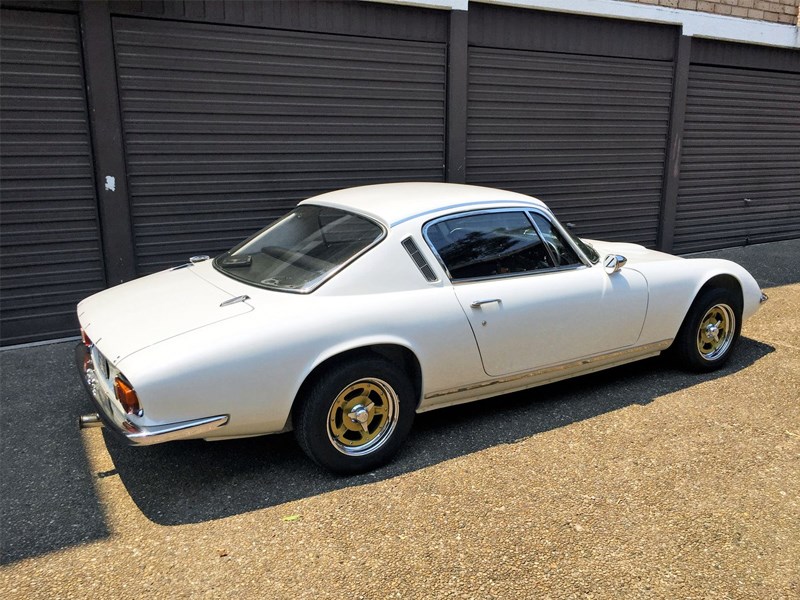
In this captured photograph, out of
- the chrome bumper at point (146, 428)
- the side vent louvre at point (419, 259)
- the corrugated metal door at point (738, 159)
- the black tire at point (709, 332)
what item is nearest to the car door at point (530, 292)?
the side vent louvre at point (419, 259)

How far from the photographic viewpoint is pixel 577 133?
8297 mm

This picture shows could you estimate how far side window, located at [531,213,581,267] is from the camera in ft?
13.8

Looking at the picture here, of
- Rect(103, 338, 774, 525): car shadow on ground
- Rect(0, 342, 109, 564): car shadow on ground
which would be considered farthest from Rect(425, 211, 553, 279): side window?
Rect(0, 342, 109, 564): car shadow on ground

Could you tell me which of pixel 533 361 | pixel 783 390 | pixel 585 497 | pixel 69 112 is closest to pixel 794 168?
pixel 783 390

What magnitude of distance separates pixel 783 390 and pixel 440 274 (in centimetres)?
261

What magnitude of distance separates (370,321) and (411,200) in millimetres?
925

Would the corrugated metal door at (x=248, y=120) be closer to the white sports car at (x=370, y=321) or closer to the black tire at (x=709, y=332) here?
the white sports car at (x=370, y=321)

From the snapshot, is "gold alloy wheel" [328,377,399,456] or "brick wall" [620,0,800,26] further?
"brick wall" [620,0,800,26]

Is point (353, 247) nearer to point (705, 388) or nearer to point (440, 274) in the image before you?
point (440, 274)

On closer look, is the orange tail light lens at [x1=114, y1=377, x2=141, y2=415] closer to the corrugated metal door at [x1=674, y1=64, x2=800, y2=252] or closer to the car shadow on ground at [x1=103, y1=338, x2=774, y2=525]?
the car shadow on ground at [x1=103, y1=338, x2=774, y2=525]

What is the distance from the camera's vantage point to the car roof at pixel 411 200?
3.84m

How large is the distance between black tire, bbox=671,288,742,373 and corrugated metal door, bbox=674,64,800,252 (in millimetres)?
4887

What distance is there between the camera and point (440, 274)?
3734 mm

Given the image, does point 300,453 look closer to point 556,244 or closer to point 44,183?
point 556,244
